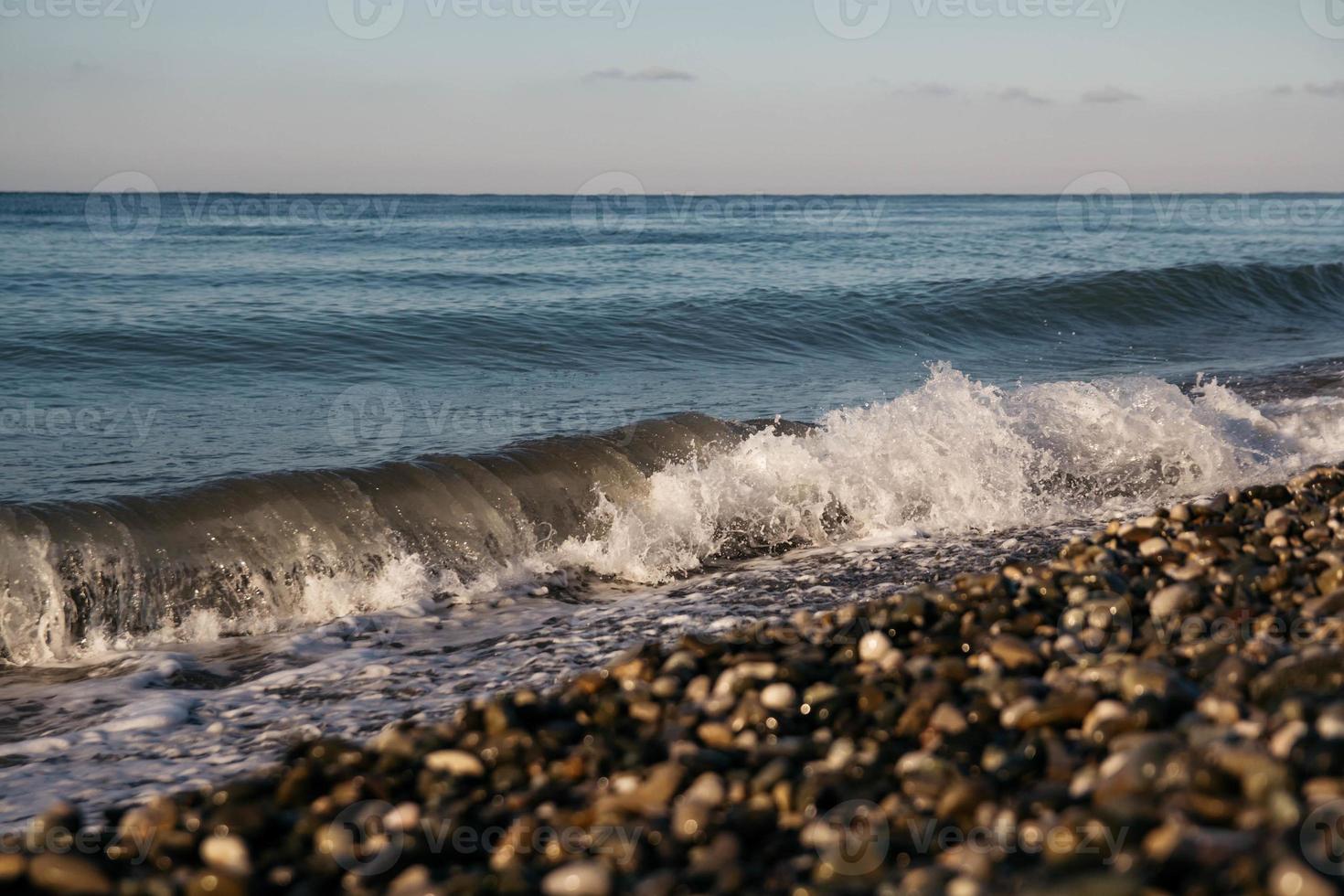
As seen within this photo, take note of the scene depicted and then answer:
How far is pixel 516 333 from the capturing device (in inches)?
617

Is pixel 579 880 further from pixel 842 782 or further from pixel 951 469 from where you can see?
pixel 951 469

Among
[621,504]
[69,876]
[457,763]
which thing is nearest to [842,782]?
[457,763]

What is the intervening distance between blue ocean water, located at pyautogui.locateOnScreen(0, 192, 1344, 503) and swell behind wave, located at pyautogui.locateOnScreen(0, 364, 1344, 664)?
78 centimetres

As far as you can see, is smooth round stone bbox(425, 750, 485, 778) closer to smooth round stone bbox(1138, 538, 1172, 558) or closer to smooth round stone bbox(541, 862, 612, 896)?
smooth round stone bbox(541, 862, 612, 896)

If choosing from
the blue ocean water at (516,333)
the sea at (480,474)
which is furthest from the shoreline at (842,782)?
the blue ocean water at (516,333)

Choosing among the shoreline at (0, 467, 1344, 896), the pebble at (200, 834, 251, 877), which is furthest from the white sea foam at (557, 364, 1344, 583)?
A: the pebble at (200, 834, 251, 877)

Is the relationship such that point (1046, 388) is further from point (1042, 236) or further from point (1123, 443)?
point (1042, 236)

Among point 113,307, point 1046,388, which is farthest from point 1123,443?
Answer: point 113,307

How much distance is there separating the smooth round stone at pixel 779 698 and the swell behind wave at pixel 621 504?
3.62 metres

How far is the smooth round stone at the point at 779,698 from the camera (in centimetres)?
366

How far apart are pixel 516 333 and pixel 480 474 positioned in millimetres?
7305

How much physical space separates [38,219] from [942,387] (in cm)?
3963

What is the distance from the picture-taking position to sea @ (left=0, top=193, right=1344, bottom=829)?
5.69m

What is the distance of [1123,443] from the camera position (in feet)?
30.8
